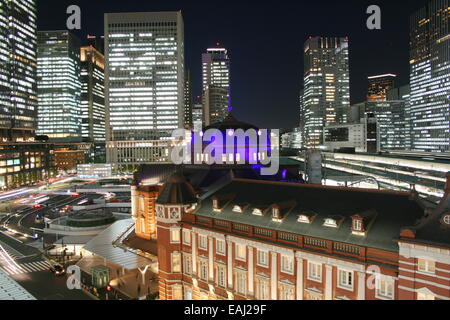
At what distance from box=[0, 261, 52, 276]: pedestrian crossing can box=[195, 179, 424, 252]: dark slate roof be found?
118 feet

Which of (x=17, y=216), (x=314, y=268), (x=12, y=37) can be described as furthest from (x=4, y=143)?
(x=314, y=268)

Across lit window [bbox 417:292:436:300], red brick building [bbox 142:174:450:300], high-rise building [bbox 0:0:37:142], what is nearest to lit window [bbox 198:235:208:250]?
red brick building [bbox 142:174:450:300]

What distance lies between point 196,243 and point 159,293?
33.9ft

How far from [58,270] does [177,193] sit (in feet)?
94.4

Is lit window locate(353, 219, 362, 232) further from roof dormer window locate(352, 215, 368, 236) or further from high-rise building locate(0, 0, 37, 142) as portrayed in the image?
high-rise building locate(0, 0, 37, 142)

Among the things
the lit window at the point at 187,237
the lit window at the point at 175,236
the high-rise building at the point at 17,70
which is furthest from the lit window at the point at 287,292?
the high-rise building at the point at 17,70

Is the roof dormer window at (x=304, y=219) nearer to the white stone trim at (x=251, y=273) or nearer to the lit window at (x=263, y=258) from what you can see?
the lit window at (x=263, y=258)

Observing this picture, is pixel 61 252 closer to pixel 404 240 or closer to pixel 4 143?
pixel 404 240

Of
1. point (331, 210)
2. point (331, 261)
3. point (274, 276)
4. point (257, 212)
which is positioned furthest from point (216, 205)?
point (331, 261)

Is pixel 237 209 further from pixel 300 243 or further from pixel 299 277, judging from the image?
pixel 299 277

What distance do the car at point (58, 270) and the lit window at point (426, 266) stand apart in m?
54.9

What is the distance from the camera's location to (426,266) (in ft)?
90.7

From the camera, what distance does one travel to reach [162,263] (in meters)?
47.8

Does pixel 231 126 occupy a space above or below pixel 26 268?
above
